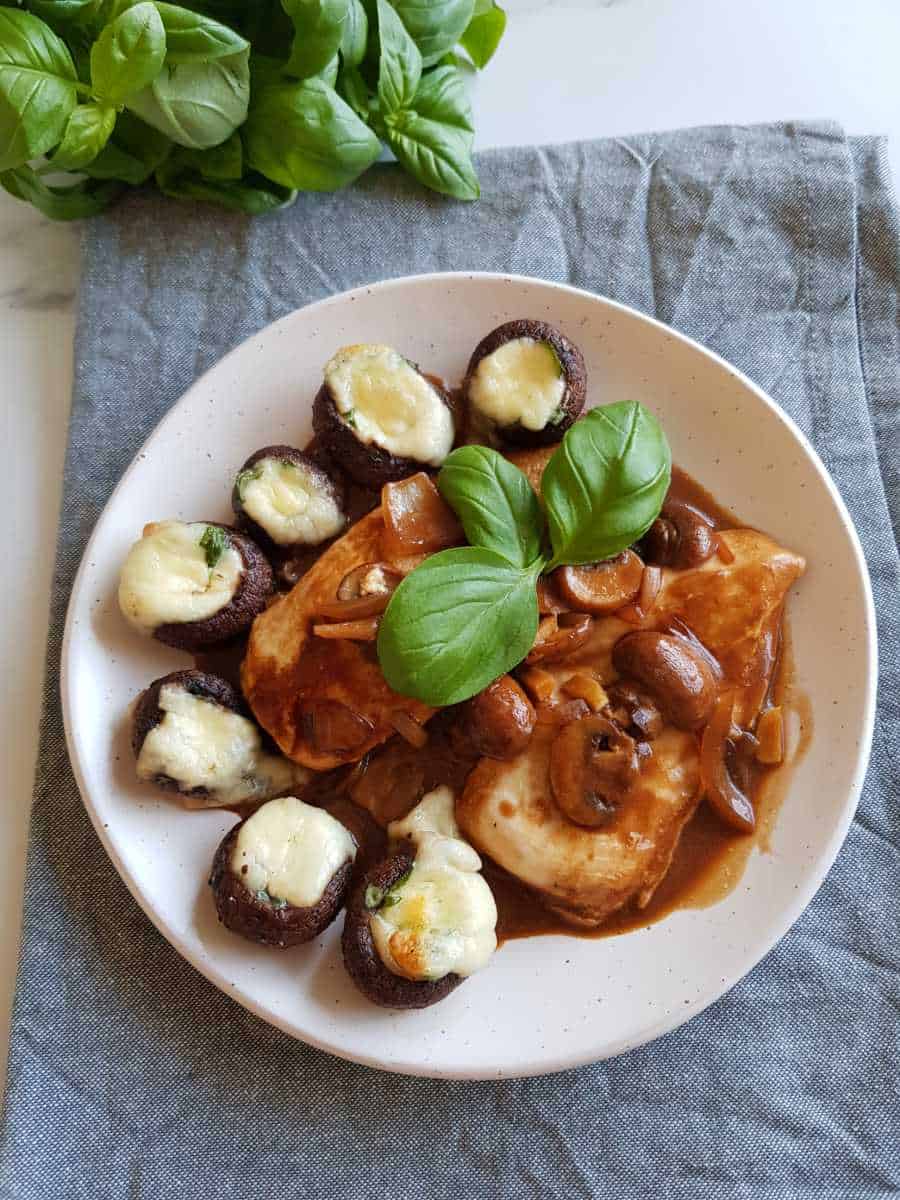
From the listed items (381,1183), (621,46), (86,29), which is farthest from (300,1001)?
(621,46)

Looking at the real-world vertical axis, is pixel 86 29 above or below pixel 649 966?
above

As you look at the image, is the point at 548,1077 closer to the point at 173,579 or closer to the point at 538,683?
the point at 538,683

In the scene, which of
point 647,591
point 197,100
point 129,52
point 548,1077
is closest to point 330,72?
point 197,100

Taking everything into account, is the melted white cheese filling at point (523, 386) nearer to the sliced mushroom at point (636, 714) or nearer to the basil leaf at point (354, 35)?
the sliced mushroom at point (636, 714)

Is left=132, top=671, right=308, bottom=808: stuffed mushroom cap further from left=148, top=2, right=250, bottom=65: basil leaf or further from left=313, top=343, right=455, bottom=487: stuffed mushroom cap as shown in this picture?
left=148, top=2, right=250, bottom=65: basil leaf

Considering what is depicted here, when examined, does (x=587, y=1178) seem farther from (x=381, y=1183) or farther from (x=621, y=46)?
(x=621, y=46)

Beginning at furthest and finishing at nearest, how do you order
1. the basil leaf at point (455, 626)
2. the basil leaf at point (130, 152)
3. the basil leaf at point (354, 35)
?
the basil leaf at point (130, 152)
the basil leaf at point (354, 35)
the basil leaf at point (455, 626)

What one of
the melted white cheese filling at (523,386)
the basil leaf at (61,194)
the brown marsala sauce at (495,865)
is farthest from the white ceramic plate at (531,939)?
the basil leaf at (61,194)
